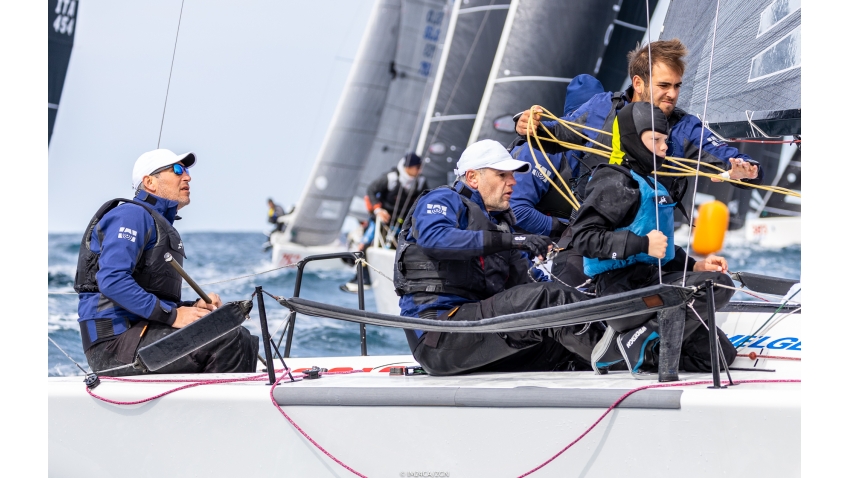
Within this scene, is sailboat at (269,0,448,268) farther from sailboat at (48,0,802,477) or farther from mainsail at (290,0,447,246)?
sailboat at (48,0,802,477)

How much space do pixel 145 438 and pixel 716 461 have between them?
1.80m

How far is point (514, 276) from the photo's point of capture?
3.50 m

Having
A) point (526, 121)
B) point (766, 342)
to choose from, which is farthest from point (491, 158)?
point (766, 342)

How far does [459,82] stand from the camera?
12.9 meters

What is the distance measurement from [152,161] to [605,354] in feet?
6.45

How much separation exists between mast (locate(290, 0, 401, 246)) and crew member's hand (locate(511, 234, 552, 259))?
13.8 meters

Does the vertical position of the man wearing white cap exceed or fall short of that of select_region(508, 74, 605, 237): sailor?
it falls short

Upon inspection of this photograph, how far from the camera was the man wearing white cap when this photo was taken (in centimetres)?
312

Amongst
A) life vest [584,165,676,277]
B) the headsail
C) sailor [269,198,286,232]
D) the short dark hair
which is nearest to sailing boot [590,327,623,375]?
life vest [584,165,676,277]

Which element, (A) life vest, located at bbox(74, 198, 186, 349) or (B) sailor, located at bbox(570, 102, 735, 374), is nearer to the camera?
(B) sailor, located at bbox(570, 102, 735, 374)

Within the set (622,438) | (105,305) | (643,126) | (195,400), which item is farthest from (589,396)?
(105,305)

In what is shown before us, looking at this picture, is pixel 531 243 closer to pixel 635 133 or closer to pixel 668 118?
pixel 635 133

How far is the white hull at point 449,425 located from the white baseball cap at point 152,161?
0.89m

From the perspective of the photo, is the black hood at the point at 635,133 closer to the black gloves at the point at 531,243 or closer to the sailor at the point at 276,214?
the black gloves at the point at 531,243
